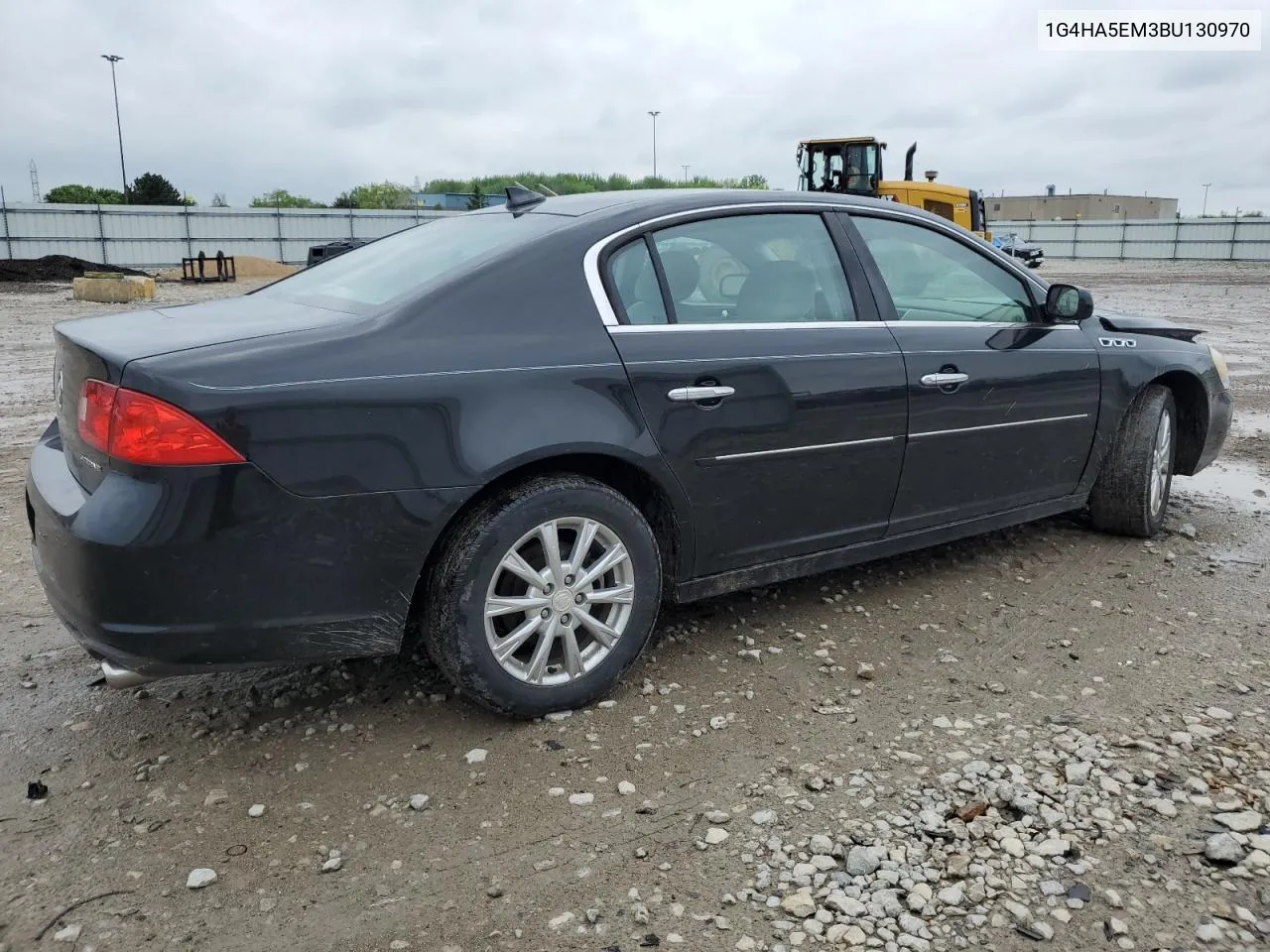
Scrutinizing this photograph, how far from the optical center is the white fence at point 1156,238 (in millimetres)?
45312

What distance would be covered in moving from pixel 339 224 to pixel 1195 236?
124 ft

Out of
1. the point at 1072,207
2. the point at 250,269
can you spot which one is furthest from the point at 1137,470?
the point at 1072,207

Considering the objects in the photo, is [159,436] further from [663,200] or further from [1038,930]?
[1038,930]

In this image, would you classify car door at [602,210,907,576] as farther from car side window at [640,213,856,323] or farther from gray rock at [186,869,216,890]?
gray rock at [186,869,216,890]

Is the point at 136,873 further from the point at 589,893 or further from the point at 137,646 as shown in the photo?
the point at 589,893

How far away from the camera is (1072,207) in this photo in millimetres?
101188

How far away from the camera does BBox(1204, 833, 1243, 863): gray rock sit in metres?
2.48

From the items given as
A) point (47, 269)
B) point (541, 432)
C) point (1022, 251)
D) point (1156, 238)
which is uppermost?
point (1156, 238)

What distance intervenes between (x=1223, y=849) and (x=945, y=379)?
1940 mm

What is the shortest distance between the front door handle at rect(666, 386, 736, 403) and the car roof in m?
0.64

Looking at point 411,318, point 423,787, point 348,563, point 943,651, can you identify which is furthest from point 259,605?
point 943,651

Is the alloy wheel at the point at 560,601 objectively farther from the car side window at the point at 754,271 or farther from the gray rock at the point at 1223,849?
the gray rock at the point at 1223,849

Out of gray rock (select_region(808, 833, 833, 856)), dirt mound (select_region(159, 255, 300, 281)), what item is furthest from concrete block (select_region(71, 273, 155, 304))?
gray rock (select_region(808, 833, 833, 856))

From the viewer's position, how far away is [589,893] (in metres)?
2.40
